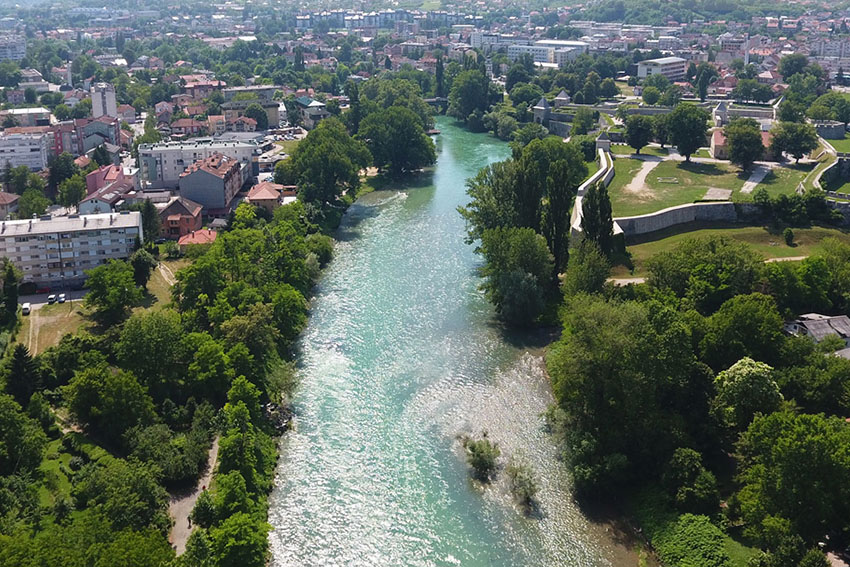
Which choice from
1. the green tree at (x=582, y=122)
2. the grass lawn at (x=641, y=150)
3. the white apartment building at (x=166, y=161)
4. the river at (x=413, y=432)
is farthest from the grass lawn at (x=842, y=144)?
the white apartment building at (x=166, y=161)

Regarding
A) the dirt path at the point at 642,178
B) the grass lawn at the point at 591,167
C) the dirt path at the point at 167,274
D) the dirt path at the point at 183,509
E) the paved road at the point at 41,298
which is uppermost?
the dirt path at the point at 642,178

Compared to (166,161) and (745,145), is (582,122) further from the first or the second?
(166,161)

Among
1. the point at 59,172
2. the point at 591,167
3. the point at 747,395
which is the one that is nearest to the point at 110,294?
the point at 747,395

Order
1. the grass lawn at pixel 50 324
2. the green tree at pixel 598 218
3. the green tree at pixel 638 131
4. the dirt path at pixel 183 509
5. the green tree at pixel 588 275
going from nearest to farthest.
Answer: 1. the dirt path at pixel 183 509
2. the grass lawn at pixel 50 324
3. the green tree at pixel 588 275
4. the green tree at pixel 598 218
5. the green tree at pixel 638 131

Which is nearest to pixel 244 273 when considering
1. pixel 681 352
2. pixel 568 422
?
pixel 568 422

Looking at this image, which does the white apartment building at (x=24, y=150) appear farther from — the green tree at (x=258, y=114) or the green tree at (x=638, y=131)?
the green tree at (x=638, y=131)

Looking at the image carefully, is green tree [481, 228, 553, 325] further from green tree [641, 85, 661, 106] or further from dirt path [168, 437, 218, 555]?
green tree [641, 85, 661, 106]
